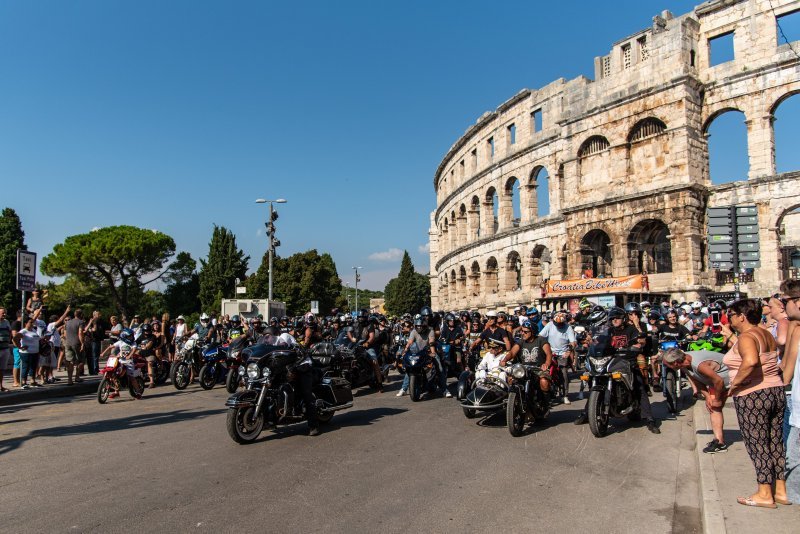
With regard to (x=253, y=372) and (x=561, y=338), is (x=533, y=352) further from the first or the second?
(x=253, y=372)

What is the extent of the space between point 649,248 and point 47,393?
1075 inches

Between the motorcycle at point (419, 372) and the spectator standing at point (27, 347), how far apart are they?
8175 millimetres

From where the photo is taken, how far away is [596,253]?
1217 inches

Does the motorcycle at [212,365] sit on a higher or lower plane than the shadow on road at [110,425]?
higher

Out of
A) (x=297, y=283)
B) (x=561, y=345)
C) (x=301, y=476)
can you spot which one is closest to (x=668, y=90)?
(x=561, y=345)

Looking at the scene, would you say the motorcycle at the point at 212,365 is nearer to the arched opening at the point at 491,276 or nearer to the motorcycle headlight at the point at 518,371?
the motorcycle headlight at the point at 518,371

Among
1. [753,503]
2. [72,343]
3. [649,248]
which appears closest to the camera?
[753,503]

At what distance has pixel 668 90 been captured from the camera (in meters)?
26.9

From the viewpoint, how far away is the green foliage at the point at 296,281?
61.0m

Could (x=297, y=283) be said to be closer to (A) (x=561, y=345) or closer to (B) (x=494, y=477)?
(A) (x=561, y=345)

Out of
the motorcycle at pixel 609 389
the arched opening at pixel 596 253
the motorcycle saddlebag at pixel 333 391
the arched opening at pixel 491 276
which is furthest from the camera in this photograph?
the arched opening at pixel 491 276

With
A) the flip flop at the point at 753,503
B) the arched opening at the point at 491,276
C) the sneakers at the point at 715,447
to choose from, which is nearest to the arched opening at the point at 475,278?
the arched opening at the point at 491,276

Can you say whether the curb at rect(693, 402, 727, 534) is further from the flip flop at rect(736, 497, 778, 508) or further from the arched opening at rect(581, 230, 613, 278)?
the arched opening at rect(581, 230, 613, 278)

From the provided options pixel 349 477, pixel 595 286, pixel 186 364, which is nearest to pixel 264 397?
pixel 349 477
